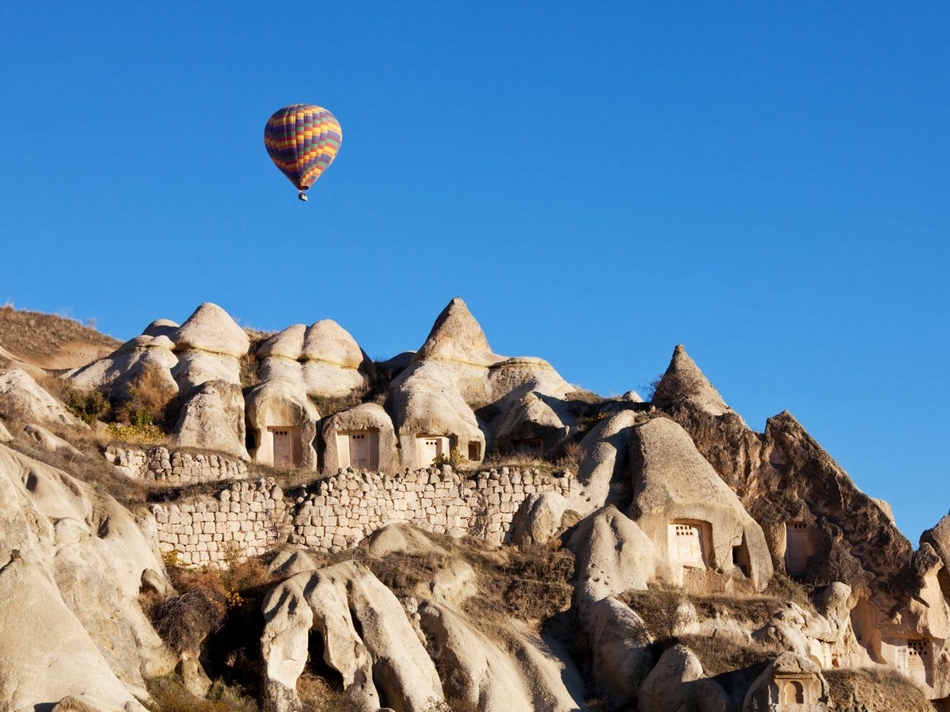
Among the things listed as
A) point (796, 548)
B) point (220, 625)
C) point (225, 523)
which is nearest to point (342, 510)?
point (225, 523)

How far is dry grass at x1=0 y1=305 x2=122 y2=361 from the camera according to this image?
142 ft

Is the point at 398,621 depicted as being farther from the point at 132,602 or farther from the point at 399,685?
the point at 132,602

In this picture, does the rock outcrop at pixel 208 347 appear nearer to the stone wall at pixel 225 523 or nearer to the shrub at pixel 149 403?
the shrub at pixel 149 403

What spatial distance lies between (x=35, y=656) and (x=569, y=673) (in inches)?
415

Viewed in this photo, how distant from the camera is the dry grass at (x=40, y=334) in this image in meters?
43.4

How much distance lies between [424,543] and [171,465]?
5.42m

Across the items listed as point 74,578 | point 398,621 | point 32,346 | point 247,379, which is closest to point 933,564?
point 398,621

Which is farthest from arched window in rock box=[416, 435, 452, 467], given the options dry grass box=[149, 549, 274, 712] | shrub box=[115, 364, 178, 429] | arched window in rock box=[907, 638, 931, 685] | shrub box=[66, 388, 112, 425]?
arched window in rock box=[907, 638, 931, 685]

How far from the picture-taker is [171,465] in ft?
109

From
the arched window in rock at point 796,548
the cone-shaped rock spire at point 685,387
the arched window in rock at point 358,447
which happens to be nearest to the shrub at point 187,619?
the arched window in rock at point 358,447

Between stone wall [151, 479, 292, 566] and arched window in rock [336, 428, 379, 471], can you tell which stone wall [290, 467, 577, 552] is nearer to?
stone wall [151, 479, 292, 566]

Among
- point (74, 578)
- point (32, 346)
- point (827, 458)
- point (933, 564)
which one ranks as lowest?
point (74, 578)

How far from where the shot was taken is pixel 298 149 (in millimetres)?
40750

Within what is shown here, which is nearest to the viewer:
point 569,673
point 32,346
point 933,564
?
point 569,673
